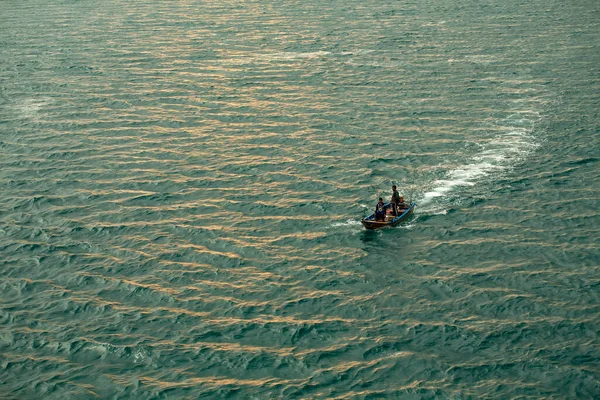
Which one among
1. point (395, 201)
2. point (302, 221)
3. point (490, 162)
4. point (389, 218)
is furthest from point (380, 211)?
point (490, 162)

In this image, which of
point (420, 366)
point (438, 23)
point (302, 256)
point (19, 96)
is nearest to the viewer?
point (420, 366)

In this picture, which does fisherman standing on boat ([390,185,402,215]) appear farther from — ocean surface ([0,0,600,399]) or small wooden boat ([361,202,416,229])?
ocean surface ([0,0,600,399])

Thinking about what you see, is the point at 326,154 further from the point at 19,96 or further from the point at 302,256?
the point at 19,96

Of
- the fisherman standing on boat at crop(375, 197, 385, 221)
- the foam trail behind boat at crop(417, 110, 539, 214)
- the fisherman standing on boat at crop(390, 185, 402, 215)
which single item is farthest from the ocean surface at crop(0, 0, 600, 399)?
the fisherman standing on boat at crop(390, 185, 402, 215)

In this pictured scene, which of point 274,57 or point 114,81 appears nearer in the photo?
point 114,81

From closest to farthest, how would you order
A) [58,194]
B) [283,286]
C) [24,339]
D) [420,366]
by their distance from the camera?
[420,366]
[24,339]
[283,286]
[58,194]

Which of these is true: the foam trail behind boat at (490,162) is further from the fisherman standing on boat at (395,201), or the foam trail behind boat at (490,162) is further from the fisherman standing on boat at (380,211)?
the fisherman standing on boat at (380,211)

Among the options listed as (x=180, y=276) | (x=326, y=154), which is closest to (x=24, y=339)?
(x=180, y=276)
